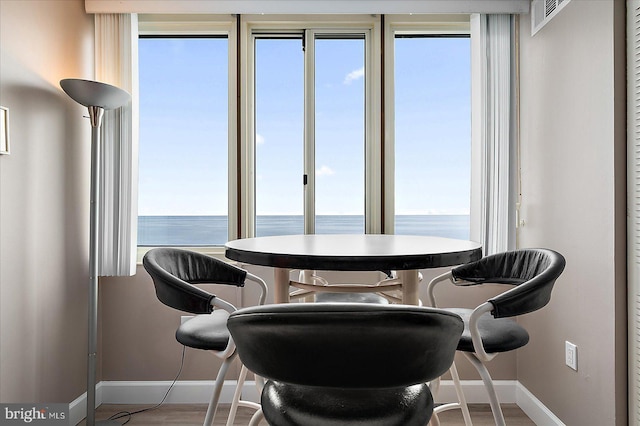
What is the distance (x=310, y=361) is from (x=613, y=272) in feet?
5.02

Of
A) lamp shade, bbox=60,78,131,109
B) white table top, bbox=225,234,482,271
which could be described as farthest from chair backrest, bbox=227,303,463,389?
lamp shade, bbox=60,78,131,109

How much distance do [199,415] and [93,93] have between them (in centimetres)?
177

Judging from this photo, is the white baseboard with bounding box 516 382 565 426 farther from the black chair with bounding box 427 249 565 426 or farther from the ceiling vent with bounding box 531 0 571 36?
the ceiling vent with bounding box 531 0 571 36

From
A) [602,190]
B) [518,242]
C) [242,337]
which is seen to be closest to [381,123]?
[518,242]

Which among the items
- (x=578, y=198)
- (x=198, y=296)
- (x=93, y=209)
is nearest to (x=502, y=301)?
(x=198, y=296)

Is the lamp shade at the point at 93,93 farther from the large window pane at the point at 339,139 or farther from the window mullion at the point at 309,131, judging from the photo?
the large window pane at the point at 339,139

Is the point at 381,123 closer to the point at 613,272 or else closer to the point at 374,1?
the point at 374,1

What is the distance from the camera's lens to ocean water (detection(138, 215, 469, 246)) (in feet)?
8.77

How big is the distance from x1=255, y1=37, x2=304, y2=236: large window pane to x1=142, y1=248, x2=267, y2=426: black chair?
88 cm

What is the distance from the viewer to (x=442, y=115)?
2680 mm

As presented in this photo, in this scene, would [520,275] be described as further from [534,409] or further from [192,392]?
Answer: [192,392]

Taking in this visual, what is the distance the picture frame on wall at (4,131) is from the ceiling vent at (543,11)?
101 inches

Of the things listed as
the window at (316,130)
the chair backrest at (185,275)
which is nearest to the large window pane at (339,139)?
the window at (316,130)

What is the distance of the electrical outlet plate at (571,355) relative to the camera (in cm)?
197
